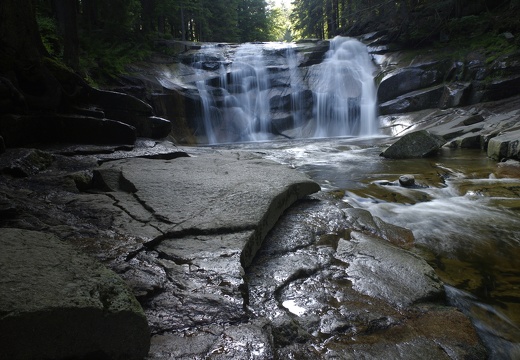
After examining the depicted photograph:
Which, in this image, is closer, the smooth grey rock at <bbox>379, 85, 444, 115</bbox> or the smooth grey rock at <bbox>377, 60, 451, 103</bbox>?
the smooth grey rock at <bbox>379, 85, 444, 115</bbox>

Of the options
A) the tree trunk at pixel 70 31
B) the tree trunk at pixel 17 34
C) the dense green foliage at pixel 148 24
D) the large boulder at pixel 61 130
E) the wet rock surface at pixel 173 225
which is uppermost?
the dense green foliage at pixel 148 24

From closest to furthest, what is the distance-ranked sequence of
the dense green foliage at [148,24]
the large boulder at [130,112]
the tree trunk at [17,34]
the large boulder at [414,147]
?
the tree trunk at [17,34], the large boulder at [130,112], the large boulder at [414,147], the dense green foliage at [148,24]

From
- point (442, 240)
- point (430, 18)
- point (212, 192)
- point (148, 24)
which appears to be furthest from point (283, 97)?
point (212, 192)

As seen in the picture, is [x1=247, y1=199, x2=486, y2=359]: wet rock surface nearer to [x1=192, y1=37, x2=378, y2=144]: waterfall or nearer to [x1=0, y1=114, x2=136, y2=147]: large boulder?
[x1=0, y1=114, x2=136, y2=147]: large boulder

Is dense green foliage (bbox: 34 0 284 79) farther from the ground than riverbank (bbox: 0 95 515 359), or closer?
farther from the ground

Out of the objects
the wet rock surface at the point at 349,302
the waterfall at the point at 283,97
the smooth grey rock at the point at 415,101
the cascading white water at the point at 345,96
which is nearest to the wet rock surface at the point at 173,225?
the wet rock surface at the point at 349,302

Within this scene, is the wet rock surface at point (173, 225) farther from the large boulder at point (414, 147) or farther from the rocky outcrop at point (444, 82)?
the rocky outcrop at point (444, 82)

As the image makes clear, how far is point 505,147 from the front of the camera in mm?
7523

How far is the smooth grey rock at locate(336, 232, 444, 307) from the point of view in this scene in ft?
7.84

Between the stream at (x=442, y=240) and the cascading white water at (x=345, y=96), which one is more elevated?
the cascading white water at (x=345, y=96)

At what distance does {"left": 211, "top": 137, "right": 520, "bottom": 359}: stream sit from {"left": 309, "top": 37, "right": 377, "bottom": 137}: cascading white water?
339 inches

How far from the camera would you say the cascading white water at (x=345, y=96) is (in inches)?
639

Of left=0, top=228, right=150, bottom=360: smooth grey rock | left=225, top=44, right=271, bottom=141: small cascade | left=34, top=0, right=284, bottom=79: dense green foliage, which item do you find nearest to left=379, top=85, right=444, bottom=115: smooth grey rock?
left=225, top=44, right=271, bottom=141: small cascade

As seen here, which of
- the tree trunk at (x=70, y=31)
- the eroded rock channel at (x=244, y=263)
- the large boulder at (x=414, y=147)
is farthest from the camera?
the tree trunk at (x=70, y=31)
